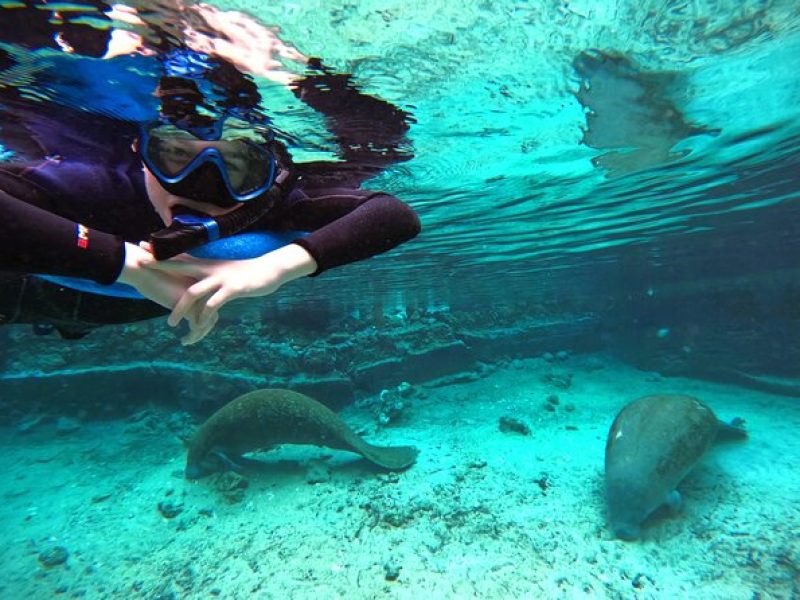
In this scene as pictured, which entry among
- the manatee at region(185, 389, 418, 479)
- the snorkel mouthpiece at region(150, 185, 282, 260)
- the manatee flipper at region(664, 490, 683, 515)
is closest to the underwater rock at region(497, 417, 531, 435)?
the manatee at region(185, 389, 418, 479)

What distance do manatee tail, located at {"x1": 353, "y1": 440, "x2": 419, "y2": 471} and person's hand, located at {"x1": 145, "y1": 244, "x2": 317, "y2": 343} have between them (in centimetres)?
920

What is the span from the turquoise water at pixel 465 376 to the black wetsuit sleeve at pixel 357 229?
337 cm

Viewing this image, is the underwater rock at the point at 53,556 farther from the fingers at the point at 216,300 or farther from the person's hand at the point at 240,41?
the person's hand at the point at 240,41

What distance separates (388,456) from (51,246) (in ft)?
34.0

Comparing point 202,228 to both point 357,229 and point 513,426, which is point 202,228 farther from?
point 513,426

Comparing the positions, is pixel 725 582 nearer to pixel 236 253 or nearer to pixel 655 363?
pixel 236 253

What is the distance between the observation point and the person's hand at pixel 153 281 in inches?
82.1

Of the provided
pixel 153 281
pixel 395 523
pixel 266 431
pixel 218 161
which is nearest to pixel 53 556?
pixel 266 431

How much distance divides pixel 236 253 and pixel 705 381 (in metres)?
23.7

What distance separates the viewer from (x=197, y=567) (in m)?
7.87

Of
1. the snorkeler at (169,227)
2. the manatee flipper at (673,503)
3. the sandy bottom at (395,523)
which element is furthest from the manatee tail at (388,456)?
the snorkeler at (169,227)

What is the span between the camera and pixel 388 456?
436 inches

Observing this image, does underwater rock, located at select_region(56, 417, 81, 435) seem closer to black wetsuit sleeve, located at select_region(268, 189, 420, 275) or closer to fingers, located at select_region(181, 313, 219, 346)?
fingers, located at select_region(181, 313, 219, 346)

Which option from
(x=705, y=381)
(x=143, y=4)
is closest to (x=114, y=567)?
(x=143, y=4)
